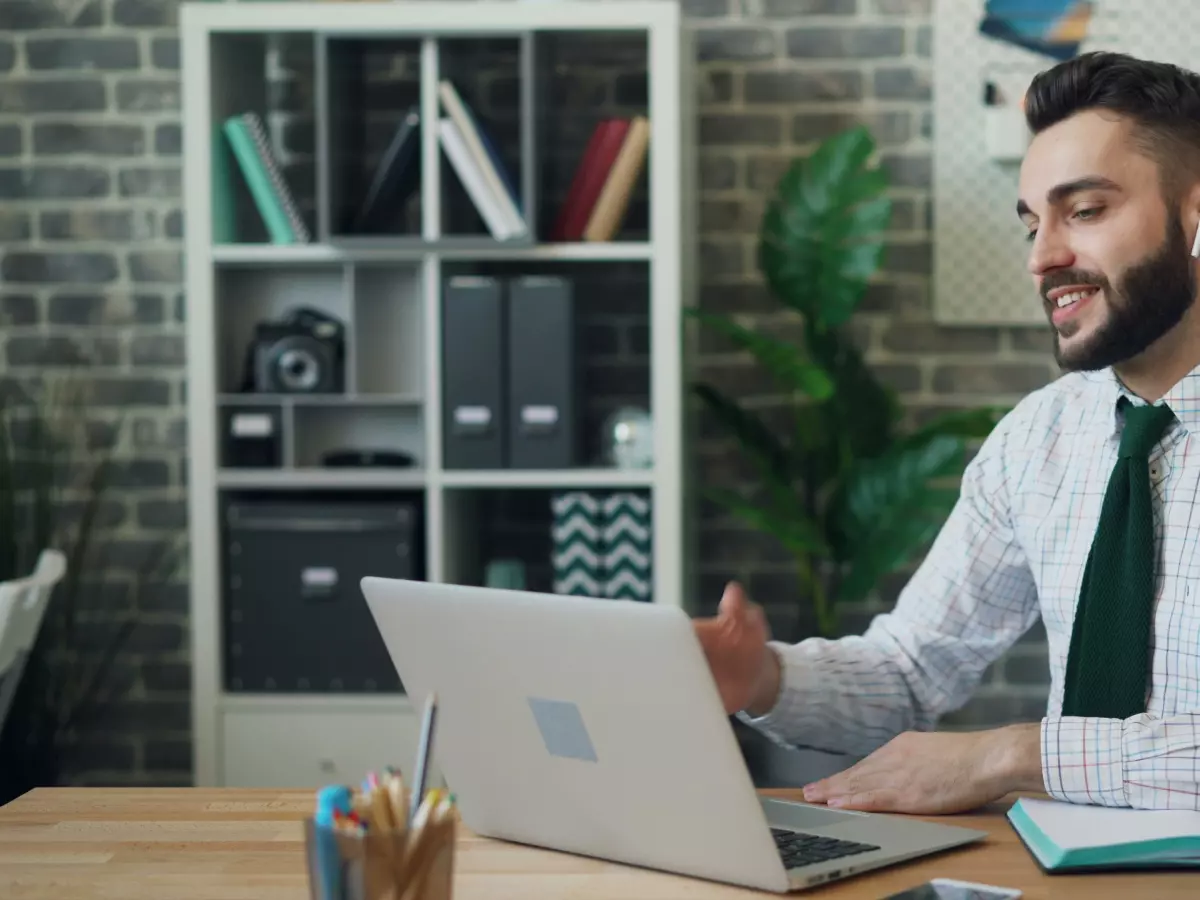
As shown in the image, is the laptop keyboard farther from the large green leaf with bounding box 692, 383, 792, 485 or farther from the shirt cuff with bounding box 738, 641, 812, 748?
the large green leaf with bounding box 692, 383, 792, 485

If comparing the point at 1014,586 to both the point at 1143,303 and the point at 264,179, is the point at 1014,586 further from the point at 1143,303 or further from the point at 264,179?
the point at 264,179

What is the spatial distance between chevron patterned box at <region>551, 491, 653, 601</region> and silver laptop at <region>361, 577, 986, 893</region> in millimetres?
1794

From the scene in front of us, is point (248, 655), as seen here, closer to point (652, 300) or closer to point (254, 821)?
point (652, 300)

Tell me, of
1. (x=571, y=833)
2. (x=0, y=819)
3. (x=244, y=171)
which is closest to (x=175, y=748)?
(x=244, y=171)

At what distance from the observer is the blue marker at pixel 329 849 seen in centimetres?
97

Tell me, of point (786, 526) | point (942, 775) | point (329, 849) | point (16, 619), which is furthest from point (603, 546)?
point (329, 849)

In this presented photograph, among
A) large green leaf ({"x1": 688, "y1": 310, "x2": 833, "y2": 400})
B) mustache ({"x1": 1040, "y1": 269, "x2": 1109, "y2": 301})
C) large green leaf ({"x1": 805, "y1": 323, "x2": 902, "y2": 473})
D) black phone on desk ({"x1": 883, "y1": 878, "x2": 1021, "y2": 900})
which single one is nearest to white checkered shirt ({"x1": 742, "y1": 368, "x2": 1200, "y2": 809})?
mustache ({"x1": 1040, "y1": 269, "x2": 1109, "y2": 301})

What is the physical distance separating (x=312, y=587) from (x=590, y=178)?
1.05m

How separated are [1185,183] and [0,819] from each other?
150 cm

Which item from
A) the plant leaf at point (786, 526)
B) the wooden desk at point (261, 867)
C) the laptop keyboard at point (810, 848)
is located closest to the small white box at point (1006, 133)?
the plant leaf at point (786, 526)

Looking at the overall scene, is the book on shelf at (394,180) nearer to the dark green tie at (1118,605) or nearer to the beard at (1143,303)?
the beard at (1143,303)

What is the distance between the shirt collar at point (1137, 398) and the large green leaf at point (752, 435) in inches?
53.5

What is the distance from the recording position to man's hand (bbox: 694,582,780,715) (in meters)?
1.59

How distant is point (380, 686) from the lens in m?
3.24
